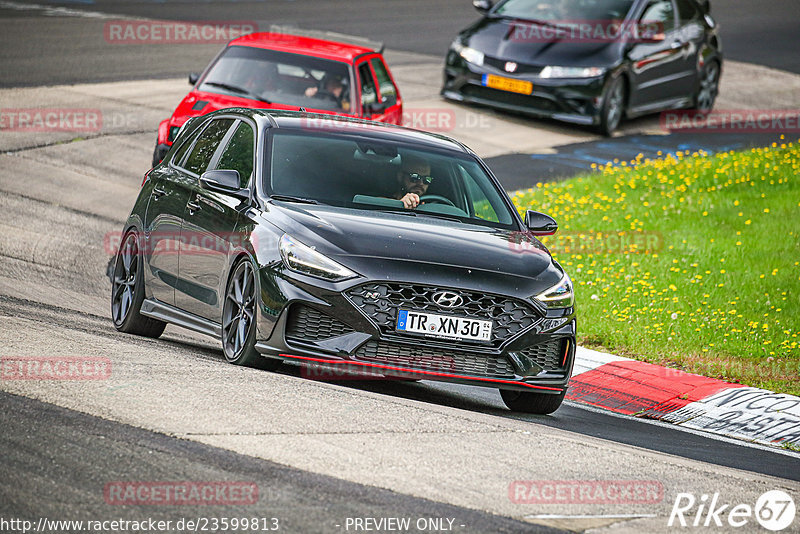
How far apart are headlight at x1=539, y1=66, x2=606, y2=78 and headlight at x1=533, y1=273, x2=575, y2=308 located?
12898mm

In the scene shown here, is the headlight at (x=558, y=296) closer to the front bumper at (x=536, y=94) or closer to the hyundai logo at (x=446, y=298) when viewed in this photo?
the hyundai logo at (x=446, y=298)

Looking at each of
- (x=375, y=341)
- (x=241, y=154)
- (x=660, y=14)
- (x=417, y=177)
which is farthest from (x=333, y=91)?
(x=660, y=14)

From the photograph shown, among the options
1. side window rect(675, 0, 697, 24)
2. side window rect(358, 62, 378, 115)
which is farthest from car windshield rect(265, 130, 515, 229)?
side window rect(675, 0, 697, 24)

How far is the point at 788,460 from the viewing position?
8.59 meters

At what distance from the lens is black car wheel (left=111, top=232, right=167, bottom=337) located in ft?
32.2

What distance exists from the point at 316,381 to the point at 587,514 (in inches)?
102

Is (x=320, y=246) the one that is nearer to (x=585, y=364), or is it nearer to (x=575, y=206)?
(x=585, y=364)

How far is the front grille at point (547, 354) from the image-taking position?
8.14 meters

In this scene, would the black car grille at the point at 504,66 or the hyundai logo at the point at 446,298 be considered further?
the black car grille at the point at 504,66

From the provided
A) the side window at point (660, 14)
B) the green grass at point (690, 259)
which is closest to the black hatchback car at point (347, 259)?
the green grass at point (690, 259)

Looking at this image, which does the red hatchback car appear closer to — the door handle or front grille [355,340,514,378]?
the door handle

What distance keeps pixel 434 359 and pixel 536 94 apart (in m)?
13.8

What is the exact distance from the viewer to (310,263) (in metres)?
7.80

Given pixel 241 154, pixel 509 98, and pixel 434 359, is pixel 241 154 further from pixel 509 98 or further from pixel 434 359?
pixel 509 98
